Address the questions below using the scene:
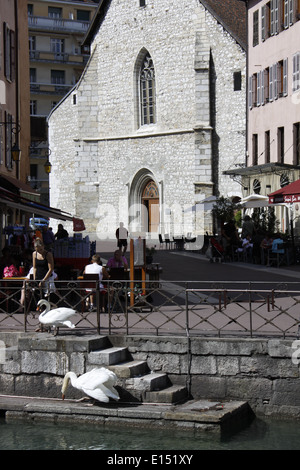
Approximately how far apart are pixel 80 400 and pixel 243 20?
36.1m

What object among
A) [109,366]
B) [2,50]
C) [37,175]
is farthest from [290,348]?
[37,175]

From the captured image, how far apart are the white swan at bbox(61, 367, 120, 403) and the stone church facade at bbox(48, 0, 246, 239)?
30.8 metres

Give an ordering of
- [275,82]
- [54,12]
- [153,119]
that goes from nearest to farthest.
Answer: [275,82]
[153,119]
[54,12]

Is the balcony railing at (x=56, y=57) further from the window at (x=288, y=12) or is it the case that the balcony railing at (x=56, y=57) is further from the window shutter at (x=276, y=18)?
the window at (x=288, y=12)

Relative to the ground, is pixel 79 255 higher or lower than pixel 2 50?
lower

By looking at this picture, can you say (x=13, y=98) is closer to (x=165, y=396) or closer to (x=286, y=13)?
(x=286, y=13)

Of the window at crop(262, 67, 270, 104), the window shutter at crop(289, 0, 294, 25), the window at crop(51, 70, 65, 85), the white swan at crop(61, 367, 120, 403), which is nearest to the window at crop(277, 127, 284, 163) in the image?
the window at crop(262, 67, 270, 104)

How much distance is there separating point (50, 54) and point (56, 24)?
2426 mm

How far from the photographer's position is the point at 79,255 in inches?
798

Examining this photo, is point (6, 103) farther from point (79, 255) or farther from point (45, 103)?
point (45, 103)

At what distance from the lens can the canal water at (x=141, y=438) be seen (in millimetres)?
10750

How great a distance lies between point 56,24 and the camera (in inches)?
2822

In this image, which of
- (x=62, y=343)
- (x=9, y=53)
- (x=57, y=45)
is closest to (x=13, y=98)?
(x=9, y=53)

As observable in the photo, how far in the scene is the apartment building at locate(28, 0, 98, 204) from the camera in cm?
7075
